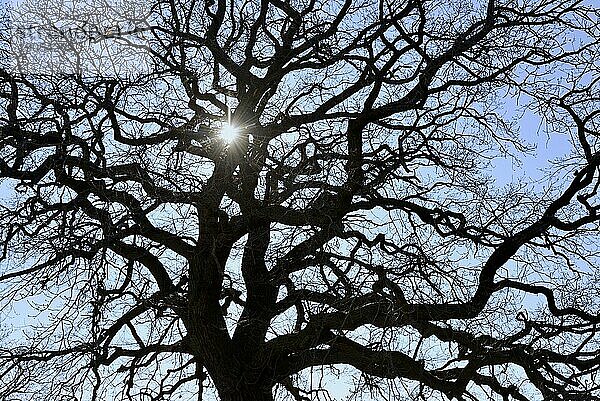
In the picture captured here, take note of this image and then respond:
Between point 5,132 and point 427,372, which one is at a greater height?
point 5,132

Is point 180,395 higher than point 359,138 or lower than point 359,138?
lower

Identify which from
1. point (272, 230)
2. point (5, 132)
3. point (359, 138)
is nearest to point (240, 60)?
point (359, 138)

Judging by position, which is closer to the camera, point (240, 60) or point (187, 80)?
point (187, 80)

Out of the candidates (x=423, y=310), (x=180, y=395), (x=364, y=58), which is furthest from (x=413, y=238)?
(x=180, y=395)

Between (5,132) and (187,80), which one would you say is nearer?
(5,132)

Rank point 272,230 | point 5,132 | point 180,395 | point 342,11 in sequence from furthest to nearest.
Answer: point 180,395
point 342,11
point 272,230
point 5,132

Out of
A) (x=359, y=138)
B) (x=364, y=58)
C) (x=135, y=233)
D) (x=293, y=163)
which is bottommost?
(x=135, y=233)

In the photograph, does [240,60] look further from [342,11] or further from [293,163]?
[293,163]

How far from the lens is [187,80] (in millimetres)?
7316

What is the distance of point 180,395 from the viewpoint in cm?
858

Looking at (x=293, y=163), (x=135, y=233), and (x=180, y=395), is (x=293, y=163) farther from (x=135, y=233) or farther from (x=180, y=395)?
(x=180, y=395)

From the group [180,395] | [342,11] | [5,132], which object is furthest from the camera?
[180,395]

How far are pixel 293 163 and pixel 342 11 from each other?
1779 mm

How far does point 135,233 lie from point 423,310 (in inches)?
88.4
